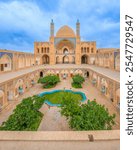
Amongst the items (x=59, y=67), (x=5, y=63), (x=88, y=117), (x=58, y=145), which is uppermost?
(x=5, y=63)

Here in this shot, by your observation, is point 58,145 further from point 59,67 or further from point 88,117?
point 59,67

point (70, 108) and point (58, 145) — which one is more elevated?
point (70, 108)

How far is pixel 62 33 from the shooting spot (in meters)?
23.9

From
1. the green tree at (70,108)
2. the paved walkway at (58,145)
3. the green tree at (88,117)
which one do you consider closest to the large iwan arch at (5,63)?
the green tree at (70,108)

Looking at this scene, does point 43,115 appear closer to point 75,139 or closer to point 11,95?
point 11,95

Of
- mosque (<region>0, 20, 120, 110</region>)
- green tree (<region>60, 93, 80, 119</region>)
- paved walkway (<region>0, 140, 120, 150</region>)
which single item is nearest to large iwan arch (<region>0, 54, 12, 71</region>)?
mosque (<region>0, 20, 120, 110</region>)

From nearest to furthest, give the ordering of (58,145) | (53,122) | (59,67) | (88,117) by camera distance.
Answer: (58,145) → (88,117) → (53,122) → (59,67)

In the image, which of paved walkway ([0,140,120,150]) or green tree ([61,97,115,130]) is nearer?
paved walkway ([0,140,120,150])

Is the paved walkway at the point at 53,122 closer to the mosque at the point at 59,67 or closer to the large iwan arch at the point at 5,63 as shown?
the mosque at the point at 59,67

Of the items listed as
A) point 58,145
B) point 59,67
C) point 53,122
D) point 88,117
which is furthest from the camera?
point 59,67

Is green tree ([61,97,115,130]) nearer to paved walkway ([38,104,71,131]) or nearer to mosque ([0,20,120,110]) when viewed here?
paved walkway ([38,104,71,131])

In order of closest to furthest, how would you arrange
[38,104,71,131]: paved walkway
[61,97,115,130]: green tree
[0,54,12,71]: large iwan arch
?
[61,97,115,130]: green tree, [38,104,71,131]: paved walkway, [0,54,12,71]: large iwan arch

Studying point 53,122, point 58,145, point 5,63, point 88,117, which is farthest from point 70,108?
point 5,63

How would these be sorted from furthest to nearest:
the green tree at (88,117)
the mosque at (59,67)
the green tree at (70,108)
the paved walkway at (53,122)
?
the mosque at (59,67) < the paved walkway at (53,122) < the green tree at (70,108) < the green tree at (88,117)
